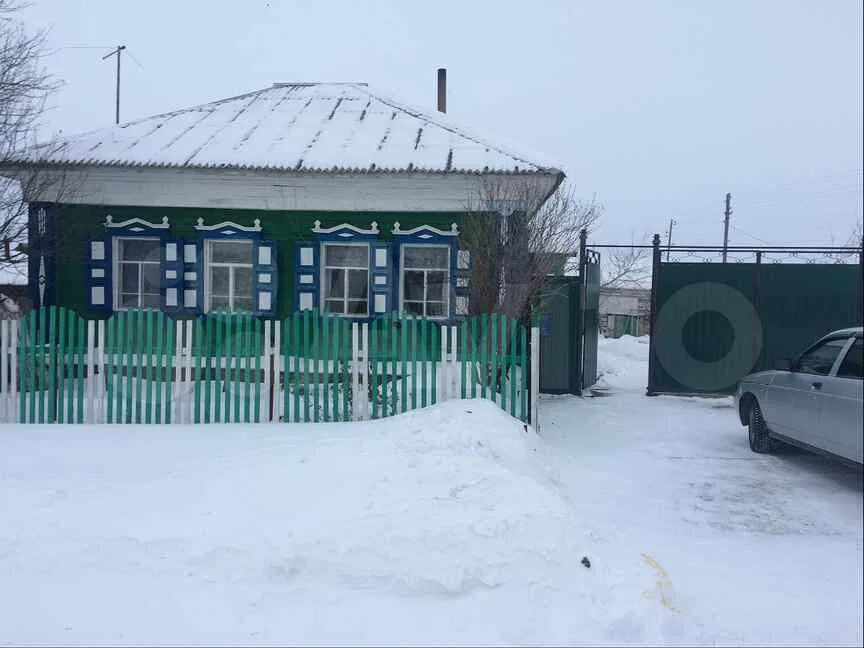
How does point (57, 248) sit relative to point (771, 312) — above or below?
above

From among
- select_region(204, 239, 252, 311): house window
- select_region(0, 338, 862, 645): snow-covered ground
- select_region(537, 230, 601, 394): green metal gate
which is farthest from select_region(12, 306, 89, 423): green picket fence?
select_region(537, 230, 601, 394): green metal gate

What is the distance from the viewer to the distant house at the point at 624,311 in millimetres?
→ 31711

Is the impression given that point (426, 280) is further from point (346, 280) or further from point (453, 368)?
point (453, 368)

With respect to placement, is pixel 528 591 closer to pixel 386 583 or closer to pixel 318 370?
pixel 386 583

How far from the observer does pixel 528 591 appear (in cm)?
467

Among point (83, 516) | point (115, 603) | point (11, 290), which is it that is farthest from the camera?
point (11, 290)

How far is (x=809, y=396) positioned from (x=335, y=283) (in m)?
7.74

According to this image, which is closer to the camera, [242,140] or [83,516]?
[83,516]

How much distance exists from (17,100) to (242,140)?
11.1 feet

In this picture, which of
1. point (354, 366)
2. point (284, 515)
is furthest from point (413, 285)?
point (284, 515)

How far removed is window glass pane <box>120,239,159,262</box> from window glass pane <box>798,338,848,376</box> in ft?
32.9

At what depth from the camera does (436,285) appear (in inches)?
482

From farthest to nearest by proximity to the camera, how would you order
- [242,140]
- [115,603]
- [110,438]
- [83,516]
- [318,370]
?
[242,140], [318,370], [110,438], [83,516], [115,603]

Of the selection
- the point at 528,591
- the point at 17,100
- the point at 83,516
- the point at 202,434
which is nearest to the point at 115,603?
the point at 83,516
